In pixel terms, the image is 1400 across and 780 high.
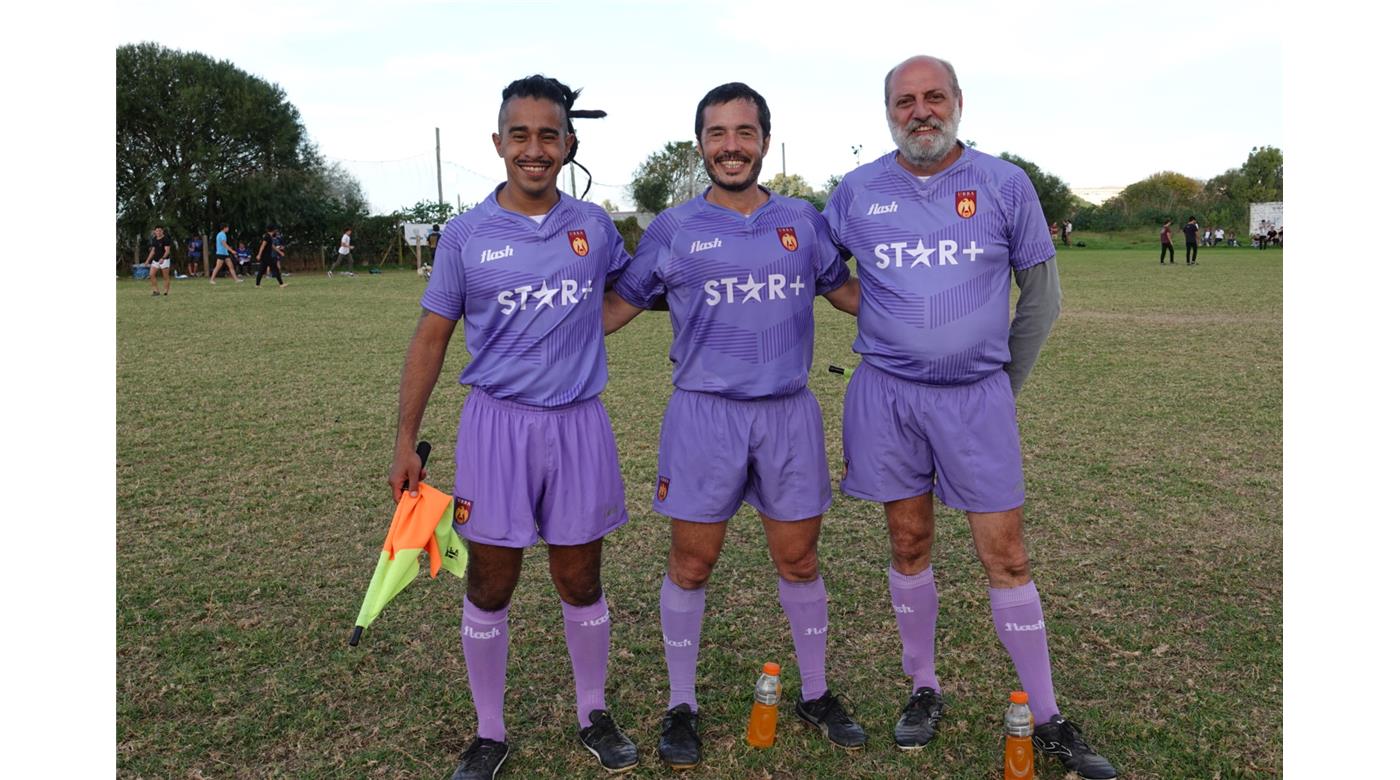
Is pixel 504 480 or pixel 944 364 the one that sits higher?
pixel 944 364

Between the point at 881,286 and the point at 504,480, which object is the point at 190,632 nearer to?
the point at 504,480

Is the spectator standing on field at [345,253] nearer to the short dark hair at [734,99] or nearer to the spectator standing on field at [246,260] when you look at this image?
the spectator standing on field at [246,260]

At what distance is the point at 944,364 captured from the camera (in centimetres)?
337

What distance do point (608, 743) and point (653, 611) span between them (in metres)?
1.27

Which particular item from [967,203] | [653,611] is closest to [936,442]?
[967,203]

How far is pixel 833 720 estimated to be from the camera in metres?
3.52

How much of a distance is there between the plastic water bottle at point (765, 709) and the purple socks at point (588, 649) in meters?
0.51

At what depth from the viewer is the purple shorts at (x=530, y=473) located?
324 centimetres

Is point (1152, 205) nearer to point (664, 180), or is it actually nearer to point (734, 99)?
A: point (664, 180)

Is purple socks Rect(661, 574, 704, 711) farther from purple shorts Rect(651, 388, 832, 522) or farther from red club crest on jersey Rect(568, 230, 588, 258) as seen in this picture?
red club crest on jersey Rect(568, 230, 588, 258)

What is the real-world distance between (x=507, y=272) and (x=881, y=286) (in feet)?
3.93

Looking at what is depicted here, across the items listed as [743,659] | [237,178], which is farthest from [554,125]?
[237,178]

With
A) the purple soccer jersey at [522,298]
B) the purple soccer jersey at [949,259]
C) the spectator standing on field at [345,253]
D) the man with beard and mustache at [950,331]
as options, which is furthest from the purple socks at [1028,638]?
the spectator standing on field at [345,253]

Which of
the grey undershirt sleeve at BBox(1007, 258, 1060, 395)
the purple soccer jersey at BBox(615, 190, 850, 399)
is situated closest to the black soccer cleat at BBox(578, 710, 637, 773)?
the purple soccer jersey at BBox(615, 190, 850, 399)
